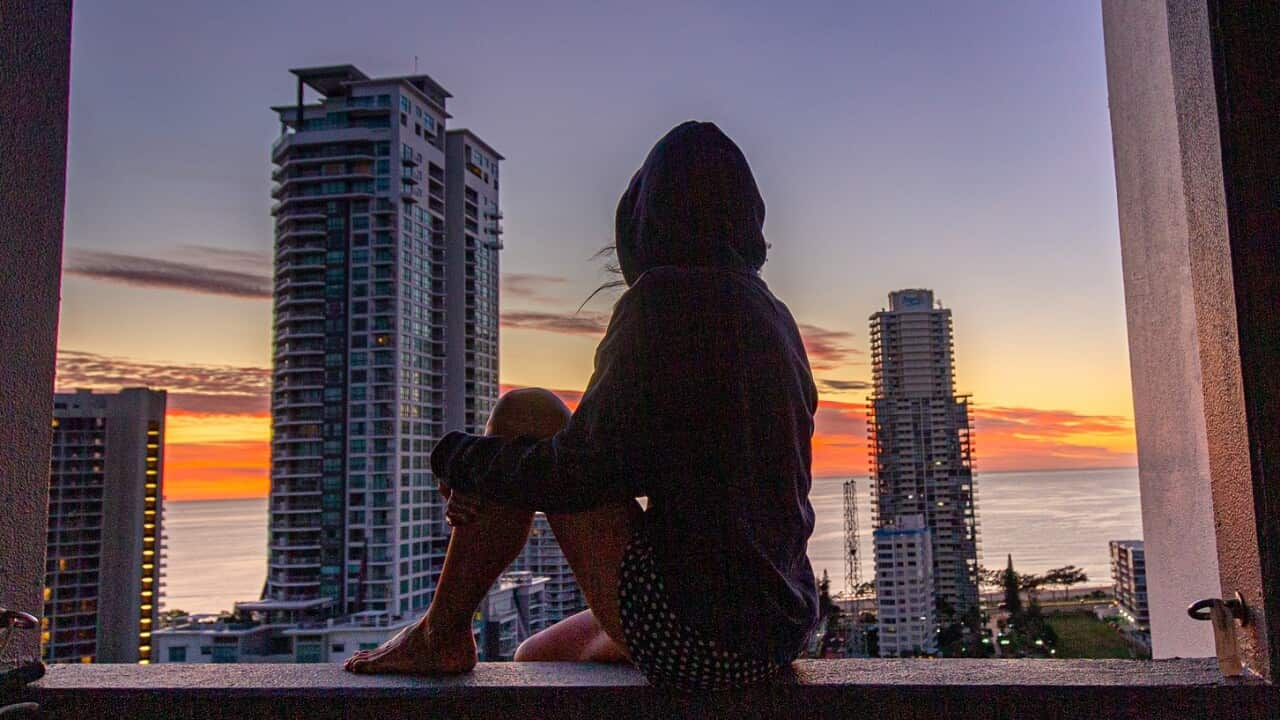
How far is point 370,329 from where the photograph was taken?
425 cm

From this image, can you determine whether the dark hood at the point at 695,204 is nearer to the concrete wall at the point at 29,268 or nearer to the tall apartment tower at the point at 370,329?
the concrete wall at the point at 29,268

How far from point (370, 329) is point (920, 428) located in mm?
2690

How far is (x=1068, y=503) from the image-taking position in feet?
11.4

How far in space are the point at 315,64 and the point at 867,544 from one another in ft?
13.2

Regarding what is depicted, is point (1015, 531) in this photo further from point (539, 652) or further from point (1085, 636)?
point (539, 652)

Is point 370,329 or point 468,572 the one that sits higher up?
point 370,329

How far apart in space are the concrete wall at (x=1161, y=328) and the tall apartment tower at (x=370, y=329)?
7.77ft

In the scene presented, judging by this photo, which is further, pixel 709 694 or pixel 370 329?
pixel 370 329

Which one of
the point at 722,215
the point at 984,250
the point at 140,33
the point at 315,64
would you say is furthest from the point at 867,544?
the point at 140,33

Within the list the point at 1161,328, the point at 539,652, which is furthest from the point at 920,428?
the point at 539,652

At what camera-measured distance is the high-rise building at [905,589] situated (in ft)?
9.19

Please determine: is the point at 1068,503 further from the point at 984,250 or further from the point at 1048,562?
the point at 984,250

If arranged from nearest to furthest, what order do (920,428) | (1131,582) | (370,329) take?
1. (1131,582)
2. (920,428)
3. (370,329)

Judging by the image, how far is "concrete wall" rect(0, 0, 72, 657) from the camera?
Answer: 60.8 inches
